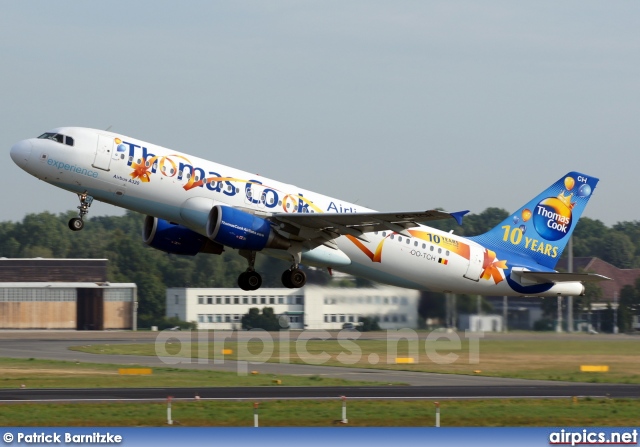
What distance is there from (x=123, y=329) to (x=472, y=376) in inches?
2373

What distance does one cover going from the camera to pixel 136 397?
3794 cm

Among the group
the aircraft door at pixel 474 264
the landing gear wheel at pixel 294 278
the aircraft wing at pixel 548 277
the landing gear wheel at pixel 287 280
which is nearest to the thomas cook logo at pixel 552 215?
the aircraft wing at pixel 548 277

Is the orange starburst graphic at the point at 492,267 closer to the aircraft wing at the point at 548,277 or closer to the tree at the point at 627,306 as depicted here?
the aircraft wing at the point at 548,277

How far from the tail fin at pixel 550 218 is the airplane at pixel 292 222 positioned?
0.15 ft

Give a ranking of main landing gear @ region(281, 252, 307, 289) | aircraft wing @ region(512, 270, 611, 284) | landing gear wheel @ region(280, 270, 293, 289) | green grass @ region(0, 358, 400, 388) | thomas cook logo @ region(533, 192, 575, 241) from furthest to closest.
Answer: thomas cook logo @ region(533, 192, 575, 241) < aircraft wing @ region(512, 270, 611, 284) < green grass @ region(0, 358, 400, 388) < landing gear wheel @ region(280, 270, 293, 289) < main landing gear @ region(281, 252, 307, 289)

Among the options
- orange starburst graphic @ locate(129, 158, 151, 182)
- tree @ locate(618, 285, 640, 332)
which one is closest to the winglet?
orange starburst graphic @ locate(129, 158, 151, 182)

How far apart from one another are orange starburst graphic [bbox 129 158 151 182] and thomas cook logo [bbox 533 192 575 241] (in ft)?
62.9

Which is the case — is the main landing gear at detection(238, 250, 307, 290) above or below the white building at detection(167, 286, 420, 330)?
above

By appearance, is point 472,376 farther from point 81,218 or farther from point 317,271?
point 81,218

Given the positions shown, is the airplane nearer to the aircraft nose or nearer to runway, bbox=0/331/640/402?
the aircraft nose

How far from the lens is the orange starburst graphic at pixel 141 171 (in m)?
37.7

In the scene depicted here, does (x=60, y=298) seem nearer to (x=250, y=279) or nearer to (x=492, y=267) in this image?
(x=250, y=279)

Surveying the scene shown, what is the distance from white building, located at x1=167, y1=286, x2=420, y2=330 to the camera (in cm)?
4994

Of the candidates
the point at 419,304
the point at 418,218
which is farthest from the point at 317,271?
the point at 418,218
